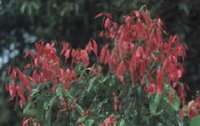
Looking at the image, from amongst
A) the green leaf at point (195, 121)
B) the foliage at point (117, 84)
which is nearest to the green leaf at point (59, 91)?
the foliage at point (117, 84)

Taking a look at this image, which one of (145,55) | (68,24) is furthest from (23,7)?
(145,55)

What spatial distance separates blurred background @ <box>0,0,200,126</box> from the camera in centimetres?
583

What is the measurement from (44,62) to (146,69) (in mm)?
504

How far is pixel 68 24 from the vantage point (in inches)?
245

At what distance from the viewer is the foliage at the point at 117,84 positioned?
315 cm

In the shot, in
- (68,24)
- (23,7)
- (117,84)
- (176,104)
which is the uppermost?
(23,7)

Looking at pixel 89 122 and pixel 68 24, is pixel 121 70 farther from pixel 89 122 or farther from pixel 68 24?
pixel 68 24

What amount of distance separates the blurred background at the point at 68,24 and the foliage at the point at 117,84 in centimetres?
204

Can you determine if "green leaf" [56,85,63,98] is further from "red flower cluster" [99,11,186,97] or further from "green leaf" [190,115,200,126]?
"green leaf" [190,115,200,126]

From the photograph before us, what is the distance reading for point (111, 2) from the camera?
228 inches

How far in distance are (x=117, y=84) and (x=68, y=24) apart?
9.76 feet

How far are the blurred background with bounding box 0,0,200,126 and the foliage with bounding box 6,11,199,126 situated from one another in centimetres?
204

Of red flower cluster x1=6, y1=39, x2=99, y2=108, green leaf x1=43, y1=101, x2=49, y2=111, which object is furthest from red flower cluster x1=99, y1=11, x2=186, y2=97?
green leaf x1=43, y1=101, x2=49, y2=111

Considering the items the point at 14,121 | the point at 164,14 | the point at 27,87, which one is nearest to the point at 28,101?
the point at 27,87
